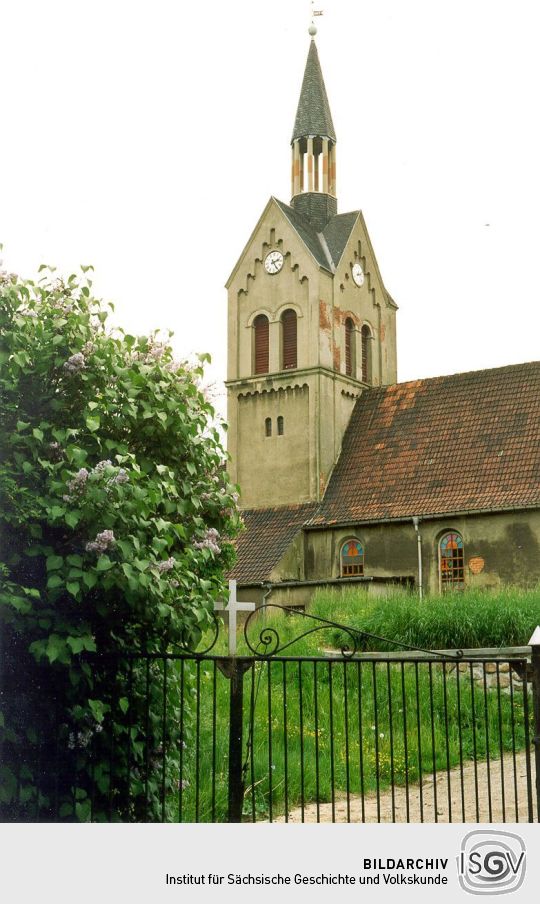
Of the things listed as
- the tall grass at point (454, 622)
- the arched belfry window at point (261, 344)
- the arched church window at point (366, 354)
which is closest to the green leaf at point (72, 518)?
the tall grass at point (454, 622)

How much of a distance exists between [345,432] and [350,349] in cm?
321

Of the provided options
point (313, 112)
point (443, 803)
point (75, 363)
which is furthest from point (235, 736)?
point (313, 112)

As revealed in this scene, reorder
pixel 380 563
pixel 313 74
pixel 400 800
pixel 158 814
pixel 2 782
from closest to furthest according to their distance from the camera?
pixel 2 782, pixel 158 814, pixel 400 800, pixel 380 563, pixel 313 74

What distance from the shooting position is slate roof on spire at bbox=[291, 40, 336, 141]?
125ft

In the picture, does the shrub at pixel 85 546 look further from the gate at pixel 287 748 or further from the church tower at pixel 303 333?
the church tower at pixel 303 333

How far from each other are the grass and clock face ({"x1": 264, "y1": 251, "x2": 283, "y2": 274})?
15.3 metres

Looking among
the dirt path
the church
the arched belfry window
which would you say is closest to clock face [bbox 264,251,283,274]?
the church

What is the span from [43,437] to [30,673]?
1779 millimetres

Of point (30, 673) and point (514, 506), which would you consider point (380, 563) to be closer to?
point (514, 506)

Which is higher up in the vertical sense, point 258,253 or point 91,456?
point 258,253

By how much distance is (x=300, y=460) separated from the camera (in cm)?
3366

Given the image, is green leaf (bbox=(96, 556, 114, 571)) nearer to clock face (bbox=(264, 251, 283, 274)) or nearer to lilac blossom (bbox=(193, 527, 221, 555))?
lilac blossom (bbox=(193, 527, 221, 555))

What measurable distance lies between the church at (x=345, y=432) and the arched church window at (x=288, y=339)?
0.05 meters

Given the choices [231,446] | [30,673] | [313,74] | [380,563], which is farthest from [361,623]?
[313,74]
